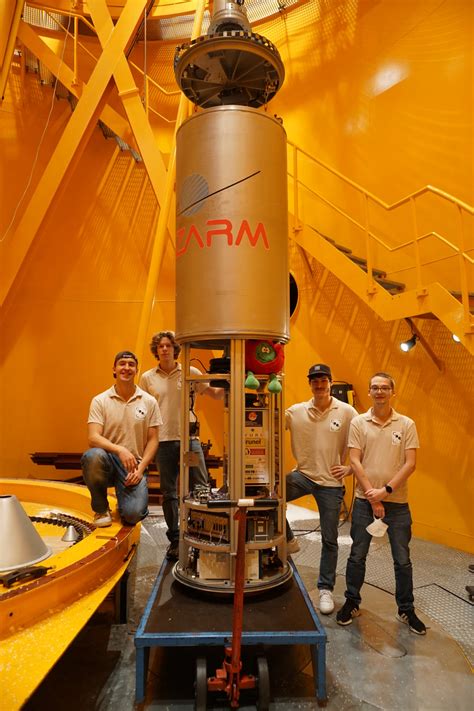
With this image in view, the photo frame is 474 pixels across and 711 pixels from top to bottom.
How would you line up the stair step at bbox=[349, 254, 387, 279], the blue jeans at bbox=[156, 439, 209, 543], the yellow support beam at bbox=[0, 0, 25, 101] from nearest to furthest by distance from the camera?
the blue jeans at bbox=[156, 439, 209, 543], the yellow support beam at bbox=[0, 0, 25, 101], the stair step at bbox=[349, 254, 387, 279]

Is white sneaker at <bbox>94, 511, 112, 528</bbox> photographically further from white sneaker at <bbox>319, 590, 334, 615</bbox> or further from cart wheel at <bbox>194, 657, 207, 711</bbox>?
white sneaker at <bbox>319, 590, 334, 615</bbox>

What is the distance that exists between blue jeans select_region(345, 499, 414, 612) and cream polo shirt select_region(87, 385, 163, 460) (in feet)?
5.14

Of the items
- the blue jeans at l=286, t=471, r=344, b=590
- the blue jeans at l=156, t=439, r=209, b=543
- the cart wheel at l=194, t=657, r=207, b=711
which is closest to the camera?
the cart wheel at l=194, t=657, r=207, b=711

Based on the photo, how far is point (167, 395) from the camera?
12.5ft

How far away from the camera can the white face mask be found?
2895 mm

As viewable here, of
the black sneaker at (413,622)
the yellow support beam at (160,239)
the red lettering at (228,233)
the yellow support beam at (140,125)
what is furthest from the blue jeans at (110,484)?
the yellow support beam at (140,125)

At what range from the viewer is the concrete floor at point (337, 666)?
225 cm

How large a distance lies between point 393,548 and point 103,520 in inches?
77.5

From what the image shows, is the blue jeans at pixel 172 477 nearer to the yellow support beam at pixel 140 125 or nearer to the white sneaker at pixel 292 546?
the white sneaker at pixel 292 546

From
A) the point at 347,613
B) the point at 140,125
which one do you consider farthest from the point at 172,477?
the point at 140,125

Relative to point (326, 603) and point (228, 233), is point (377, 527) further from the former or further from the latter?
point (228, 233)

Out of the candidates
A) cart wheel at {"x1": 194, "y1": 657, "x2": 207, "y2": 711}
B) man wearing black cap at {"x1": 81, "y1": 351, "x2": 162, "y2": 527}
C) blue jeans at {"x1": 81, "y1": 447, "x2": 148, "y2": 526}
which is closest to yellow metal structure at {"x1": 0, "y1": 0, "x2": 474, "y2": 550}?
man wearing black cap at {"x1": 81, "y1": 351, "x2": 162, "y2": 527}

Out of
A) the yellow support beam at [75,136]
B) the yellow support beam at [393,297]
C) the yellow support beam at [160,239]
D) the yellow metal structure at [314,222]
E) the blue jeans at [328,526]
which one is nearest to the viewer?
the blue jeans at [328,526]

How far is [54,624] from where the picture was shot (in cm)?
216
